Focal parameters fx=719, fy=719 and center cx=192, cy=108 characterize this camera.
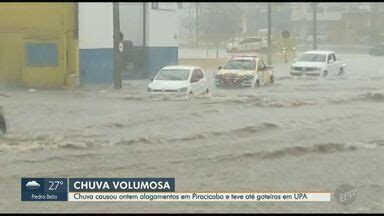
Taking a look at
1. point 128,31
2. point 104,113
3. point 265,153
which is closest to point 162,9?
point 128,31

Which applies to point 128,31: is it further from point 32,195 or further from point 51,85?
point 32,195

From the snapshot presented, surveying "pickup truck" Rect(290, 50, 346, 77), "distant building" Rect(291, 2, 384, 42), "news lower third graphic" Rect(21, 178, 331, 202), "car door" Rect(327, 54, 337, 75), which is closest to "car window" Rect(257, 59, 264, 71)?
"pickup truck" Rect(290, 50, 346, 77)

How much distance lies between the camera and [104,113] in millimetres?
19375

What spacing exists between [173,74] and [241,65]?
6738mm

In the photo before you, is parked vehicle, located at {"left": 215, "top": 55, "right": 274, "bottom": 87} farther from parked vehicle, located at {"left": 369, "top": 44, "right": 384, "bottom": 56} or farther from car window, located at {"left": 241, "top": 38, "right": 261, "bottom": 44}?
parked vehicle, located at {"left": 369, "top": 44, "right": 384, "bottom": 56}

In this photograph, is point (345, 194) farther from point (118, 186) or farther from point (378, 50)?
point (378, 50)

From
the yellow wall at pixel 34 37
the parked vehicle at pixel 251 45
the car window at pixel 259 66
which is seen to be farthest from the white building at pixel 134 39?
the parked vehicle at pixel 251 45

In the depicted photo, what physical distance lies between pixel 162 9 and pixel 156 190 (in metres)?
27.9

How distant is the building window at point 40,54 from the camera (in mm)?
28562

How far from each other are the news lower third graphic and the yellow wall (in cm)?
2060

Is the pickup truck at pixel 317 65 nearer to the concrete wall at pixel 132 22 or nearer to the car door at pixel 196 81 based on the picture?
the concrete wall at pixel 132 22

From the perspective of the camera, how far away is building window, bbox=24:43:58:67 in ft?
93.7

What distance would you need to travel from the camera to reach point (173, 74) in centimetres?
2512

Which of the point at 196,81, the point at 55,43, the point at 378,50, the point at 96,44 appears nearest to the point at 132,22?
the point at 96,44
